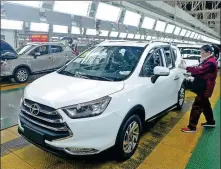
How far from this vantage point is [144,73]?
3.12 metres

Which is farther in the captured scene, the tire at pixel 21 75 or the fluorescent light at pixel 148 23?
the fluorescent light at pixel 148 23

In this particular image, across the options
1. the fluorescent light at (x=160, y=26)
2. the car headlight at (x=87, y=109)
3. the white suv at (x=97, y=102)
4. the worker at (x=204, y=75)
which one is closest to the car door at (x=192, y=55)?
the worker at (x=204, y=75)

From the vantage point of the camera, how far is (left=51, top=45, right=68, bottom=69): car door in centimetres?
896

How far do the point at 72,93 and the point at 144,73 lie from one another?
119 cm

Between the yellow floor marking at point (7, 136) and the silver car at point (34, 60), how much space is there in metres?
4.39

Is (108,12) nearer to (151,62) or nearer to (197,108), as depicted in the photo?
(151,62)

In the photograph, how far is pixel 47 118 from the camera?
7.65 feet

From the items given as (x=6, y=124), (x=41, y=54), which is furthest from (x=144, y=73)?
(x=41, y=54)

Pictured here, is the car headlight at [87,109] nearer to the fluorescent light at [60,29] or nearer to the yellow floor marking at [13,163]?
the yellow floor marking at [13,163]

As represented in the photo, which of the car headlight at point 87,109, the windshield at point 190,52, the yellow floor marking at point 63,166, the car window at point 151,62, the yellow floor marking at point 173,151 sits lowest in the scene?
the yellow floor marking at point 63,166

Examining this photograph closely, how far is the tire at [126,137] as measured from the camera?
2551 mm

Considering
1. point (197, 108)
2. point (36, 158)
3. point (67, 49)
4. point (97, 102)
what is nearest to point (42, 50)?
point (67, 49)

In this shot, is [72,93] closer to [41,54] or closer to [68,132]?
[68,132]

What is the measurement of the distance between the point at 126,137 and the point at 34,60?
657 centimetres
